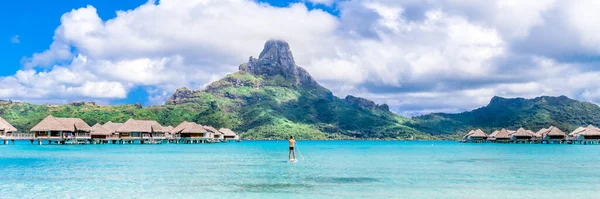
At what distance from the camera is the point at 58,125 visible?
8369cm

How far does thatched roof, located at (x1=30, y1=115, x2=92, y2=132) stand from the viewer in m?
82.8

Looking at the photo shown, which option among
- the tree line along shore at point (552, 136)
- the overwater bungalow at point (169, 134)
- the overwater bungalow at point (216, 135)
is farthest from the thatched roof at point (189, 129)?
the tree line along shore at point (552, 136)

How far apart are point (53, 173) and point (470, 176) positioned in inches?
887

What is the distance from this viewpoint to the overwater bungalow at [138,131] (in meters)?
97.2

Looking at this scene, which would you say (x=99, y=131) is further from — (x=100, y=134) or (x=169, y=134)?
(x=169, y=134)

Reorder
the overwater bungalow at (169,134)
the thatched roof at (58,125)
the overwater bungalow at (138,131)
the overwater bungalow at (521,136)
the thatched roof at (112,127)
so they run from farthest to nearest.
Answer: the overwater bungalow at (521,136), the overwater bungalow at (169,134), the thatched roof at (112,127), the overwater bungalow at (138,131), the thatched roof at (58,125)

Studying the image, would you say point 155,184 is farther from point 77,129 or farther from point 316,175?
point 77,129

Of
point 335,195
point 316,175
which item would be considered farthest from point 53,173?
point 335,195

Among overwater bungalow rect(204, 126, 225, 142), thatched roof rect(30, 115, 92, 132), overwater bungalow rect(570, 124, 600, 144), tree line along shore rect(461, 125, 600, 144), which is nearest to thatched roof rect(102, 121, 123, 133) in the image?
thatched roof rect(30, 115, 92, 132)

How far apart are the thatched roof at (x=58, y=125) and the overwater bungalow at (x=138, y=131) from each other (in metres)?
9.80

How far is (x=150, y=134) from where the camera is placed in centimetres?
10181

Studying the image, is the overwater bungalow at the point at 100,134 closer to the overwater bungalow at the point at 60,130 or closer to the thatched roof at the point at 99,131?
the thatched roof at the point at 99,131

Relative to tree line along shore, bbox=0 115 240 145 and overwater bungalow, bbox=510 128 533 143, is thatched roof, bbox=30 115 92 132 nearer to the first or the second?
tree line along shore, bbox=0 115 240 145

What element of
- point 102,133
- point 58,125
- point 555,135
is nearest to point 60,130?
point 58,125
